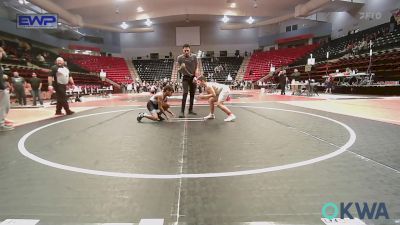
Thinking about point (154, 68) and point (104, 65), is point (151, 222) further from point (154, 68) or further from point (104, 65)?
point (154, 68)

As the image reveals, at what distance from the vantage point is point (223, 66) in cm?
3650

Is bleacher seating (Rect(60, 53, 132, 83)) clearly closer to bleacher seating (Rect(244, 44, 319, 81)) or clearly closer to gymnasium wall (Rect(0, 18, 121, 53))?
gymnasium wall (Rect(0, 18, 121, 53))

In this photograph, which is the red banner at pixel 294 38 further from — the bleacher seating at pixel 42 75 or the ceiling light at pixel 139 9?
the bleacher seating at pixel 42 75

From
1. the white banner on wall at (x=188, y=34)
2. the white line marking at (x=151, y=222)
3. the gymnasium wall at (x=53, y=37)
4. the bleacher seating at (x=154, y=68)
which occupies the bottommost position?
the white line marking at (x=151, y=222)

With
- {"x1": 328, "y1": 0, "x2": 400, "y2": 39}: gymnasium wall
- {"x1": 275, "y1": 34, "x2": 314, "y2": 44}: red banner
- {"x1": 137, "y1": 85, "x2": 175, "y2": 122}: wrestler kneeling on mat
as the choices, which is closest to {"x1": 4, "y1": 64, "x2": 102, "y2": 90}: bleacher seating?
{"x1": 137, "y1": 85, "x2": 175, "y2": 122}: wrestler kneeling on mat

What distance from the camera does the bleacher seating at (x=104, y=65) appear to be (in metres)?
33.2

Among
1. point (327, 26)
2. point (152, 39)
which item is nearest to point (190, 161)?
point (327, 26)

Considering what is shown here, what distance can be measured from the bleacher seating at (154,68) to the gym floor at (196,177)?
31.8 metres

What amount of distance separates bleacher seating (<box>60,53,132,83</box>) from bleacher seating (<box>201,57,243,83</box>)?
955 centimetres

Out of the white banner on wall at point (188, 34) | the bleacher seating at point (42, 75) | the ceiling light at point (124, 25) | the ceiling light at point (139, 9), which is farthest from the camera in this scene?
the white banner on wall at point (188, 34)

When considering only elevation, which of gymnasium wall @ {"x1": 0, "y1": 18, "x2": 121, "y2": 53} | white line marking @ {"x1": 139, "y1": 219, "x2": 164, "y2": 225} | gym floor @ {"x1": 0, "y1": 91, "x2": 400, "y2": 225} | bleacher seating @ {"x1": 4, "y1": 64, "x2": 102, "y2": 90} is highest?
gymnasium wall @ {"x1": 0, "y1": 18, "x2": 121, "y2": 53}

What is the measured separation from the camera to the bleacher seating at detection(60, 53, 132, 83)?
109 feet

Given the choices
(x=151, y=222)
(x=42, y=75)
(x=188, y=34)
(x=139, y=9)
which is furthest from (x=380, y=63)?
(x=188, y=34)

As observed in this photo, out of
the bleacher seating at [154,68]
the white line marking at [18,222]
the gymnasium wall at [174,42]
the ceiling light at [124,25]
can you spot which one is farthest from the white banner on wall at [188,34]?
the white line marking at [18,222]
